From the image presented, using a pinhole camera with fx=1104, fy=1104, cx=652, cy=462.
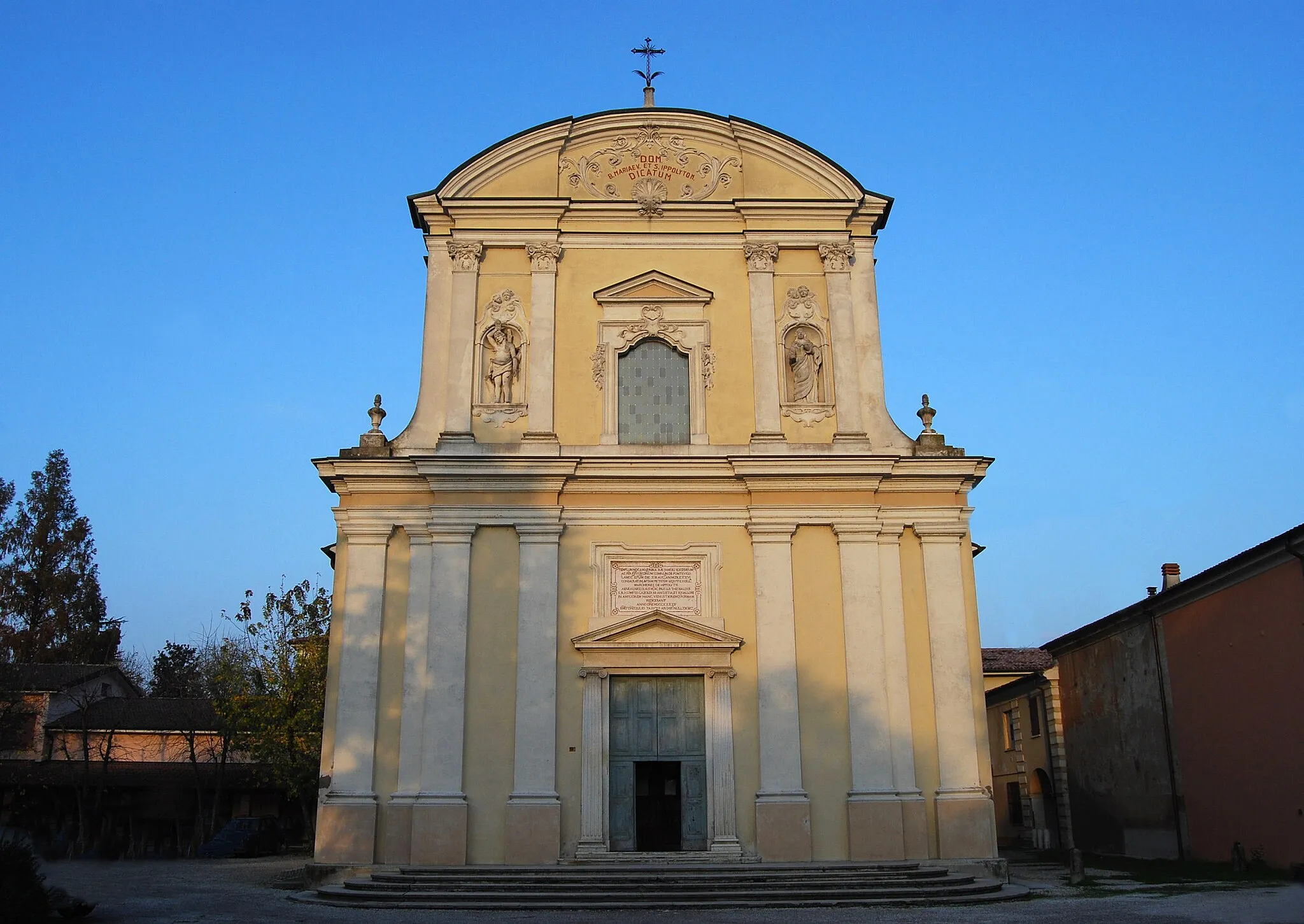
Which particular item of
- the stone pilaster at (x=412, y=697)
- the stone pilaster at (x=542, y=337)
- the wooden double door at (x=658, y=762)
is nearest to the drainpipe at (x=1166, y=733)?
the wooden double door at (x=658, y=762)

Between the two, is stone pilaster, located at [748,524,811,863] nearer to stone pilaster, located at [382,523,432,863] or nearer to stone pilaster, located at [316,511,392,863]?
stone pilaster, located at [382,523,432,863]

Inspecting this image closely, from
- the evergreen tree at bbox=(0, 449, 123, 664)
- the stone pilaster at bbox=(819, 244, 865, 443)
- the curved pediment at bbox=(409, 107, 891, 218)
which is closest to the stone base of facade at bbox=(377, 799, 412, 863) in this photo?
the stone pilaster at bbox=(819, 244, 865, 443)

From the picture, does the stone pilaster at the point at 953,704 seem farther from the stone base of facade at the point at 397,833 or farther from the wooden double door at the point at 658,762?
the stone base of facade at the point at 397,833

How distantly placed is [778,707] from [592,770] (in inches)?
127

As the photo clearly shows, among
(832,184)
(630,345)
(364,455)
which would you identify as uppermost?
(832,184)

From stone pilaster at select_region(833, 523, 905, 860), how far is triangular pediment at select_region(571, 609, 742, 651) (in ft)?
6.73

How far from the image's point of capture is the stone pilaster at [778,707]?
17.5 metres

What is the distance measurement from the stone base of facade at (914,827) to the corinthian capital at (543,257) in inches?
443

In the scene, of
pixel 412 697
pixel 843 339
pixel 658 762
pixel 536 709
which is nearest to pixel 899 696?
pixel 658 762

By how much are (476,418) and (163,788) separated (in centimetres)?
2261

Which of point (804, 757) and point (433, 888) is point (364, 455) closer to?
point (433, 888)

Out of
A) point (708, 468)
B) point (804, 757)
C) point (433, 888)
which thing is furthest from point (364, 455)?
point (804, 757)

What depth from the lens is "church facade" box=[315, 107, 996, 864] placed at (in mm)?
17875

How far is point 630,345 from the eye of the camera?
2039cm
